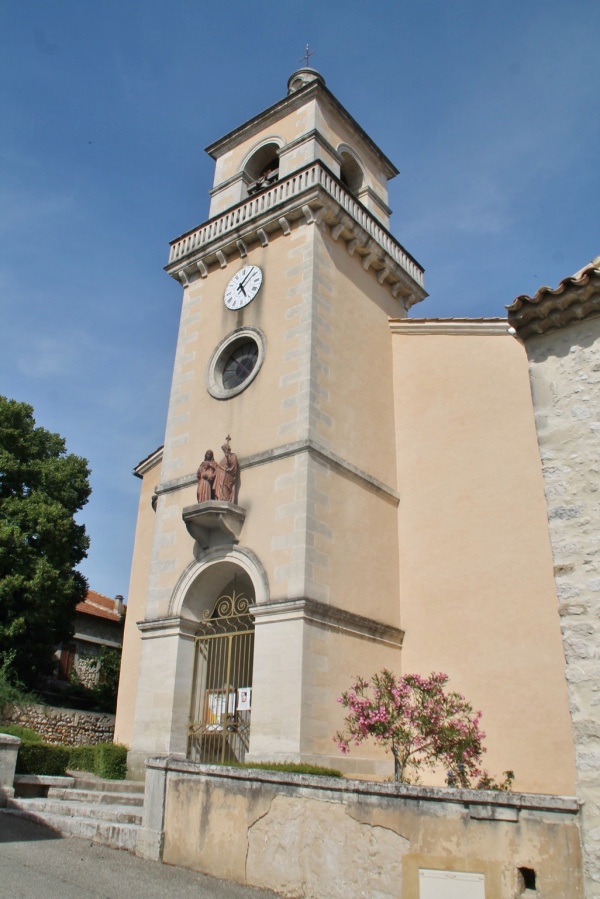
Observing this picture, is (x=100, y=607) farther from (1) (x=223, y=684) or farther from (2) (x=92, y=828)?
(2) (x=92, y=828)

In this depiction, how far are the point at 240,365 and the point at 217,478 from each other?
8.66 feet

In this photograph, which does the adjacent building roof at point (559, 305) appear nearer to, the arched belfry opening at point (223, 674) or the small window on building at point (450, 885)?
the small window on building at point (450, 885)

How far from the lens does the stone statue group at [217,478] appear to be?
39.4 ft

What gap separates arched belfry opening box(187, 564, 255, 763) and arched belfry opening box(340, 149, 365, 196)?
919 cm

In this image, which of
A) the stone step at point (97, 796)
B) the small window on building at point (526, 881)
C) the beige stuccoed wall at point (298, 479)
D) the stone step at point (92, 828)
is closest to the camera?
the small window on building at point (526, 881)

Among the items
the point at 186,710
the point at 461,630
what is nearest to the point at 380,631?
the point at 461,630

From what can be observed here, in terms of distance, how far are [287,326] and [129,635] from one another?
284 inches

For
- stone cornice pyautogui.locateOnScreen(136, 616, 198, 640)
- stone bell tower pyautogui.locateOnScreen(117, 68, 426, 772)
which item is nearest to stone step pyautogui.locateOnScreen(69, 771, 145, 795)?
stone bell tower pyautogui.locateOnScreen(117, 68, 426, 772)

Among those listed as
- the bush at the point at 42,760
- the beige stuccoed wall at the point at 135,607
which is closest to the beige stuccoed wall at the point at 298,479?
the bush at the point at 42,760

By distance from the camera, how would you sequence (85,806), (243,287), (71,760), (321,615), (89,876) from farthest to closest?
1. (243,287)
2. (71,760)
3. (321,615)
4. (85,806)
5. (89,876)

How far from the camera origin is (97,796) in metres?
9.95

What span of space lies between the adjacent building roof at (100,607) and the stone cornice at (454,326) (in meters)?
13.9

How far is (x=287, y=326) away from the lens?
1296 cm

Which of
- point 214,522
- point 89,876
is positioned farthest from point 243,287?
point 89,876
